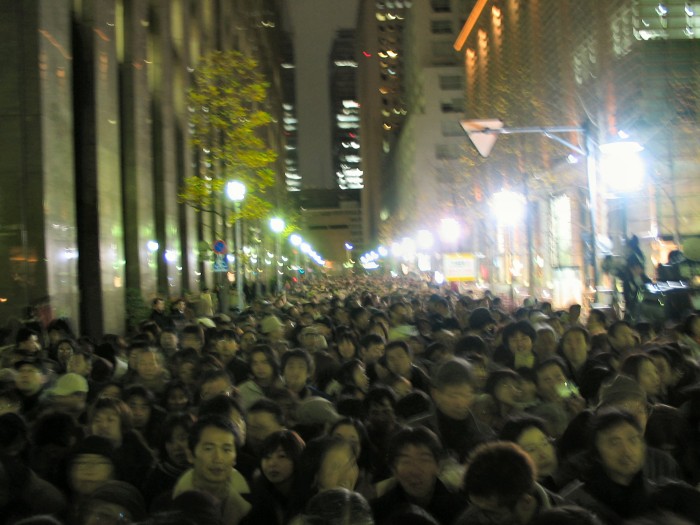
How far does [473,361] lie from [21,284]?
13.4 meters

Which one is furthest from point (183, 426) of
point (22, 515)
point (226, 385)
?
point (226, 385)

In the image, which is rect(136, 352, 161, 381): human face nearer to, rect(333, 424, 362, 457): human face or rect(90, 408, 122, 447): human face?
rect(90, 408, 122, 447): human face

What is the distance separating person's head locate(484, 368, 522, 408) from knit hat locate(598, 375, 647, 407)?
770 millimetres

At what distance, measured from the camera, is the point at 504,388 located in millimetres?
6910

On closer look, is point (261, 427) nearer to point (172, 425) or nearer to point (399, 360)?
point (172, 425)

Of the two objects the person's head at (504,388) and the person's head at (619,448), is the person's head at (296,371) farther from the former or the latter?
the person's head at (619,448)

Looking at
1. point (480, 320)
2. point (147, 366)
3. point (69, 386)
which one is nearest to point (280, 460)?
point (69, 386)

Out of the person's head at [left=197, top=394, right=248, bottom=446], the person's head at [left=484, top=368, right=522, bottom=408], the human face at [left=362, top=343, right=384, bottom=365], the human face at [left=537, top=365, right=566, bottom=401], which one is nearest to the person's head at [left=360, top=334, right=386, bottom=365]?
the human face at [left=362, top=343, right=384, bottom=365]

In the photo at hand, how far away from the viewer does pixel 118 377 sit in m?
9.75

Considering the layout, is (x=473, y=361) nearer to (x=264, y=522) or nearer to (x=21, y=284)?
(x=264, y=522)

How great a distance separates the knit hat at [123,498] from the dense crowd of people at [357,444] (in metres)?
0.01

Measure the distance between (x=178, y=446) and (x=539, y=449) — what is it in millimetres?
2500

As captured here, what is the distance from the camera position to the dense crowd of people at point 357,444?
13.1ft

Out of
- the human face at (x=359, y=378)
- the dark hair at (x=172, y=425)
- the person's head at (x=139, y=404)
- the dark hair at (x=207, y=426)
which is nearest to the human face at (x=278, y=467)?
the dark hair at (x=207, y=426)
